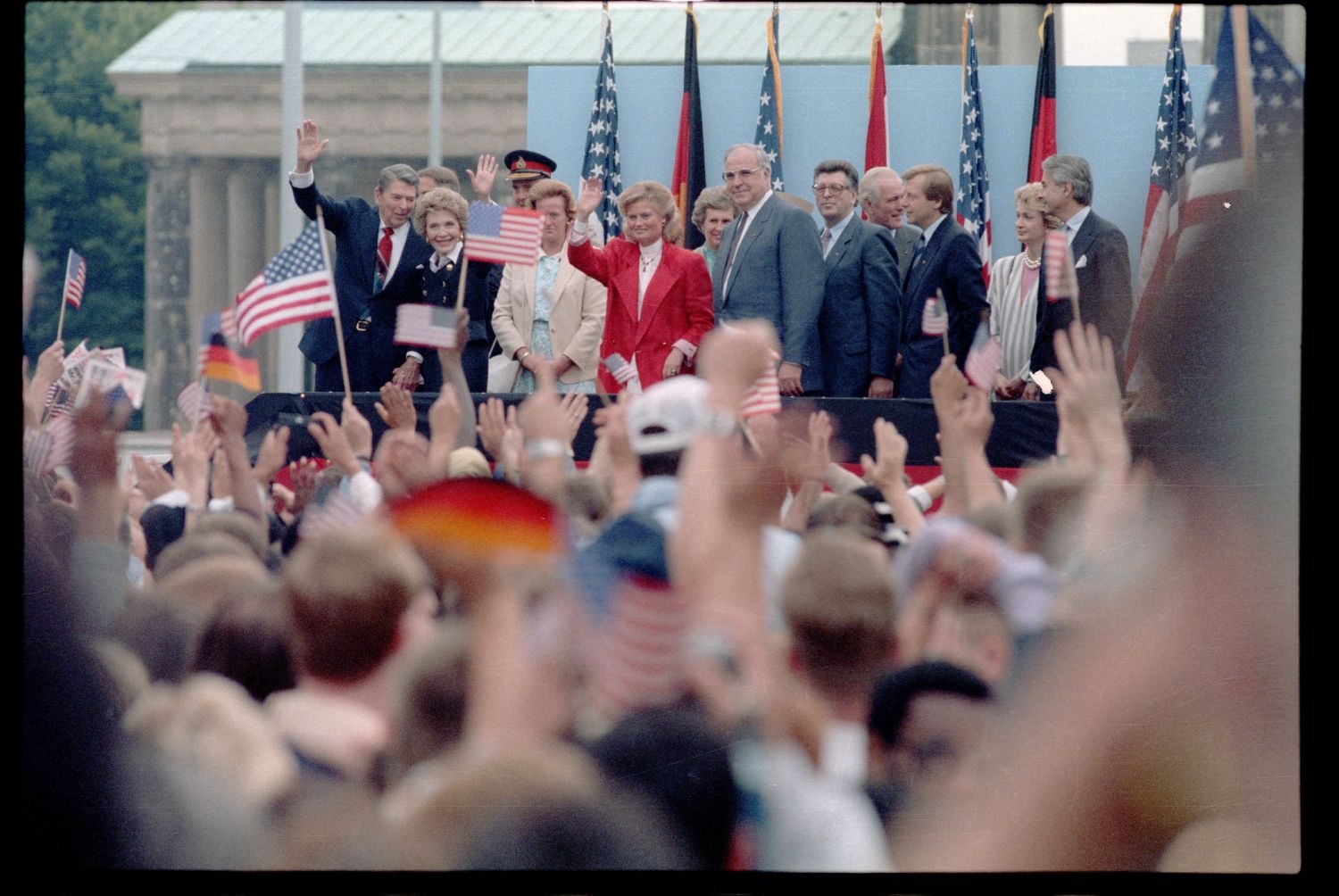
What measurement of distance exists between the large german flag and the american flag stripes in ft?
7.47

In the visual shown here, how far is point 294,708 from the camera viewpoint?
370cm

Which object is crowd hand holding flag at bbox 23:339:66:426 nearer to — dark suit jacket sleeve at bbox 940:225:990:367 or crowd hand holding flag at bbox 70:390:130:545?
crowd hand holding flag at bbox 70:390:130:545

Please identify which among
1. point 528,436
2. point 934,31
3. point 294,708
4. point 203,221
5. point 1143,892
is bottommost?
point 1143,892

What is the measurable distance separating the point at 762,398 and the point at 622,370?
118 centimetres

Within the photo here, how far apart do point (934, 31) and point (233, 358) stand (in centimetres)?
214

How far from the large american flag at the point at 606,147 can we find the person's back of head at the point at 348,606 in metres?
2.42

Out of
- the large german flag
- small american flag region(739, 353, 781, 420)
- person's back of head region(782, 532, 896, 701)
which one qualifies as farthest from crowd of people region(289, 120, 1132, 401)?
person's back of head region(782, 532, 896, 701)

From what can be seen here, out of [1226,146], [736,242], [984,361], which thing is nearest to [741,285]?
[736,242]

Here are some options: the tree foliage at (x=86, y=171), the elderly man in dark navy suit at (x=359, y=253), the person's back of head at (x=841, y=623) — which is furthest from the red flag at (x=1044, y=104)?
the tree foliage at (x=86, y=171)

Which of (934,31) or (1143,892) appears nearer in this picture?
(1143,892)

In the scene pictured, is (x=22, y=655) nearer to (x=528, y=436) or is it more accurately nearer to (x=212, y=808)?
(x=212, y=808)

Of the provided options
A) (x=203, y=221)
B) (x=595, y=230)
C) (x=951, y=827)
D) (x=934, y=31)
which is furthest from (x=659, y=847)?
(x=595, y=230)

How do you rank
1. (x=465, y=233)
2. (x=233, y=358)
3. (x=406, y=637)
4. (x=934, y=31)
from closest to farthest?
(x=406, y=637), (x=233, y=358), (x=934, y=31), (x=465, y=233)

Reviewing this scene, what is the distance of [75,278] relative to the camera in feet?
14.3
